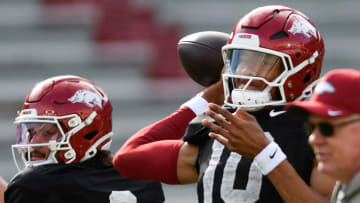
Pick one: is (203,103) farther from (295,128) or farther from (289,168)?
(289,168)

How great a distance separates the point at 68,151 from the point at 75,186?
0.55ft

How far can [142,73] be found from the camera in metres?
8.59

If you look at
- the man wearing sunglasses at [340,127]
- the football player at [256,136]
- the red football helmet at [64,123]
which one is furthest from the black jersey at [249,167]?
the red football helmet at [64,123]

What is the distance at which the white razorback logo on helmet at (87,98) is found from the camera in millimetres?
3168

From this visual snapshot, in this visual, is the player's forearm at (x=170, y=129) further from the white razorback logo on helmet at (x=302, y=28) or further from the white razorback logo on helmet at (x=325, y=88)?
the white razorback logo on helmet at (x=325, y=88)

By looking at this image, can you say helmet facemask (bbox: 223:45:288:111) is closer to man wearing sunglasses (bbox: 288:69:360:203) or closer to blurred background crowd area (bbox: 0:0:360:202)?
man wearing sunglasses (bbox: 288:69:360:203)

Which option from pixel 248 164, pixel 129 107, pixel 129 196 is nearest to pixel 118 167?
pixel 129 196

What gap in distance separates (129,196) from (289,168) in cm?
96

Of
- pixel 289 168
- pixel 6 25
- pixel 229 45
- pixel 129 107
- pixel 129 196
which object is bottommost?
pixel 129 107

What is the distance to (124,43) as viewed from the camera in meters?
8.59

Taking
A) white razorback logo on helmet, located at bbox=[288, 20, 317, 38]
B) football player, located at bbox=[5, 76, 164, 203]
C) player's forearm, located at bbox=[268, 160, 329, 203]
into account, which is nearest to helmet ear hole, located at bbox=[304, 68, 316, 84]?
white razorback logo on helmet, located at bbox=[288, 20, 317, 38]

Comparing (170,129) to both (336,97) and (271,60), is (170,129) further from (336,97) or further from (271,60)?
(336,97)

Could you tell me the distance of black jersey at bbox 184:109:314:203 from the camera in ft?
7.76

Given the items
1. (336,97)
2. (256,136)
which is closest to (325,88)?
(336,97)
